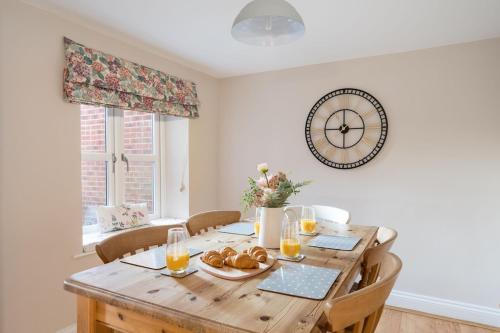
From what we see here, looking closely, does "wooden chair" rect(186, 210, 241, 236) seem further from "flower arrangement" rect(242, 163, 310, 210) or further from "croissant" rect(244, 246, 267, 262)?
"croissant" rect(244, 246, 267, 262)

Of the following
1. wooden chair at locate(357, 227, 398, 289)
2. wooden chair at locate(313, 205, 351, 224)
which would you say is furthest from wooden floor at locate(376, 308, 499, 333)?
wooden chair at locate(357, 227, 398, 289)

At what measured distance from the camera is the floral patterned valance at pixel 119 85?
211cm

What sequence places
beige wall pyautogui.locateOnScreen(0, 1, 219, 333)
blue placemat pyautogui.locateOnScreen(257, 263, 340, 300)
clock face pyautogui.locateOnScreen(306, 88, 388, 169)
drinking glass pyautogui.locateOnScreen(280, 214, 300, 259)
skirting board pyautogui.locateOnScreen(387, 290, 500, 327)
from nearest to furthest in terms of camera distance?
blue placemat pyautogui.locateOnScreen(257, 263, 340, 300)
drinking glass pyautogui.locateOnScreen(280, 214, 300, 259)
beige wall pyautogui.locateOnScreen(0, 1, 219, 333)
skirting board pyautogui.locateOnScreen(387, 290, 500, 327)
clock face pyautogui.locateOnScreen(306, 88, 388, 169)

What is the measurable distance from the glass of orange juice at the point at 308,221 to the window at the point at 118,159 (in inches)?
64.0

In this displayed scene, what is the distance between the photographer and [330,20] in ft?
7.03

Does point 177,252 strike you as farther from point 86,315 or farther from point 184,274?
point 86,315

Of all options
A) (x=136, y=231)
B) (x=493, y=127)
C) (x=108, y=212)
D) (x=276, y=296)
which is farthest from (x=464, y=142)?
(x=108, y=212)

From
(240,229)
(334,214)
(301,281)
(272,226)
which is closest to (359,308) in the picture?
(301,281)

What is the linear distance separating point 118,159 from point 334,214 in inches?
71.0

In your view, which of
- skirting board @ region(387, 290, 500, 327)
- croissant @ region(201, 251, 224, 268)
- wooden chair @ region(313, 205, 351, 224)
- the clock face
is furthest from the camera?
the clock face

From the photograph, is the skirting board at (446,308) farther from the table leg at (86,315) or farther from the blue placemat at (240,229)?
the table leg at (86,315)

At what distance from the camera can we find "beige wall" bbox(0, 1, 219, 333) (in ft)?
6.01

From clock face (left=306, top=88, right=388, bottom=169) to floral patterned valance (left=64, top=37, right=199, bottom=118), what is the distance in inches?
48.5

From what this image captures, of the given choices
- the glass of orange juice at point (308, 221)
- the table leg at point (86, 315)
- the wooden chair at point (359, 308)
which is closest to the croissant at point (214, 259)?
the table leg at point (86, 315)
